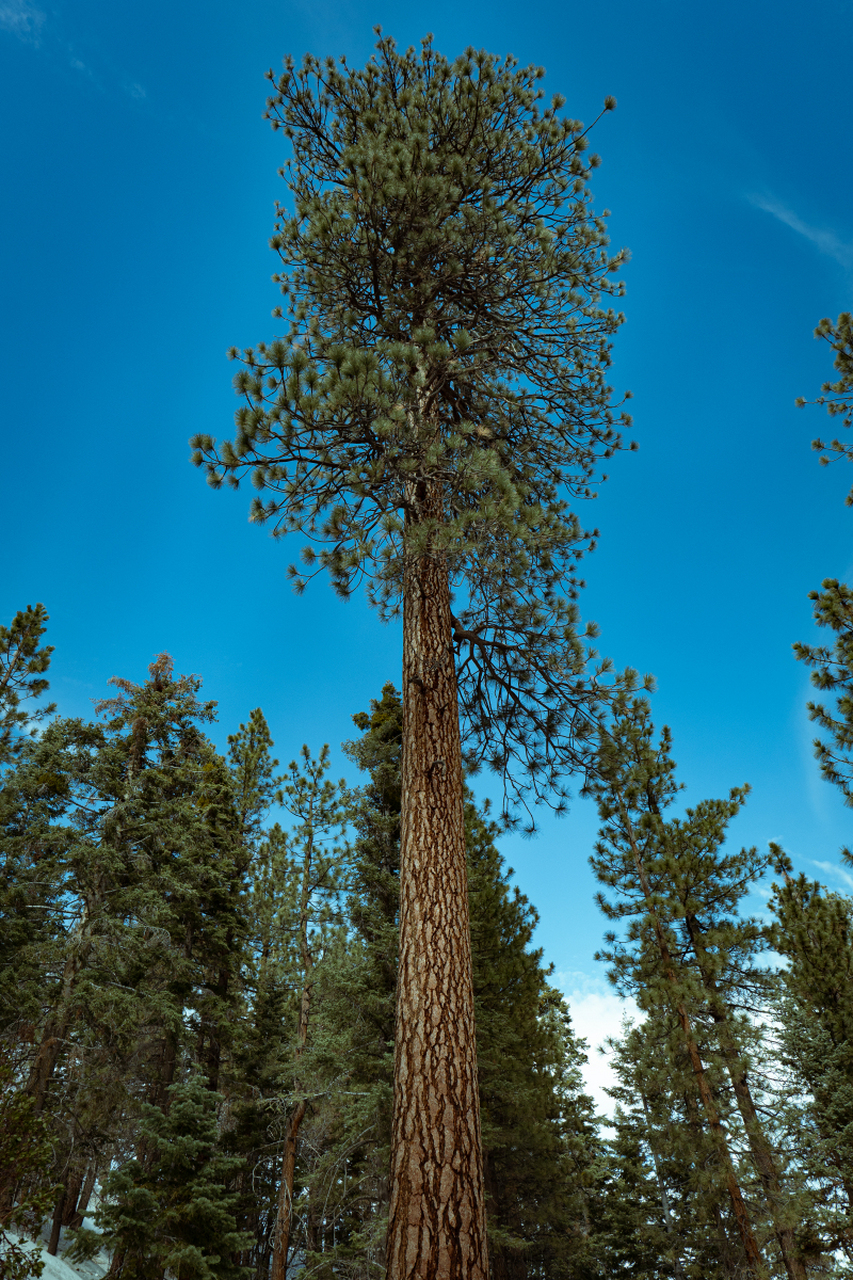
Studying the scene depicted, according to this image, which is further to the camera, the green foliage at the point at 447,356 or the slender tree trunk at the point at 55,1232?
the slender tree trunk at the point at 55,1232

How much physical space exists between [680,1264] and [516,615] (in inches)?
566

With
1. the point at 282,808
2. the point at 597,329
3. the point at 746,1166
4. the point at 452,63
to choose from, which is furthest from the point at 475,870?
the point at 452,63

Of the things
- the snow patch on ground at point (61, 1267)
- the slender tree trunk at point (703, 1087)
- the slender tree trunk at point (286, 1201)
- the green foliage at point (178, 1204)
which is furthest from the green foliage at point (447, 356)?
the snow patch on ground at point (61, 1267)

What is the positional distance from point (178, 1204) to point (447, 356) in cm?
1093

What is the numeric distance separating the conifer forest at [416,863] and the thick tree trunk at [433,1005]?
2 cm

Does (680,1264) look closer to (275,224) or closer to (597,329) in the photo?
(597,329)

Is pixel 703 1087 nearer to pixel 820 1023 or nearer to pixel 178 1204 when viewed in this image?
pixel 820 1023

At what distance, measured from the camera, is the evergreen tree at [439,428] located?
354 cm

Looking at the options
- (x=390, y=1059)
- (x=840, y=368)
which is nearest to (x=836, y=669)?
(x=840, y=368)

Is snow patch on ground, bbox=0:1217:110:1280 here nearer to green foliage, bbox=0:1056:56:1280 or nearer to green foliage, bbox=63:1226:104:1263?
green foliage, bbox=63:1226:104:1263

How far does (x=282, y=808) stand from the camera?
45.5 ft

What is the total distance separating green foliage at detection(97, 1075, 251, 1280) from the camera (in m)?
8.00

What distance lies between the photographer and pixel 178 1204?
8.45 metres

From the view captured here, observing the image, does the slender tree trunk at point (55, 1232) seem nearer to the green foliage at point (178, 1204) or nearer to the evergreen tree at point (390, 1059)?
the evergreen tree at point (390, 1059)
